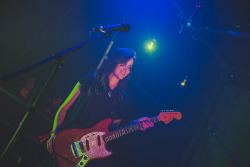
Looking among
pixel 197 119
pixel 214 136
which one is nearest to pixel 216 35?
pixel 197 119

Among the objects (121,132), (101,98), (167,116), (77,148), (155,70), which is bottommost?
(77,148)

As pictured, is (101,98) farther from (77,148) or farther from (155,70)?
(155,70)

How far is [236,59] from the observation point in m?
4.08

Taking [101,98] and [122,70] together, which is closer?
[101,98]

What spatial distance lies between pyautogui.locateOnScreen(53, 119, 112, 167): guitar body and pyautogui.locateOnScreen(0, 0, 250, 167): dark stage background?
2.07 feet

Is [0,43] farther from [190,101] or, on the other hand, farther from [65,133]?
[190,101]

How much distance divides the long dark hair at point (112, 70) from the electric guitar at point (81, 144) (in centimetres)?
58

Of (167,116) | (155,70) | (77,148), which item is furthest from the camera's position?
(155,70)

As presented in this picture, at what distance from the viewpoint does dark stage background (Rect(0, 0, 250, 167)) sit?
9.39 ft

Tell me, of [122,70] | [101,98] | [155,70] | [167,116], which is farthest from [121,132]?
[155,70]

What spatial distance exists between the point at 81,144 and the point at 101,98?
0.81 m

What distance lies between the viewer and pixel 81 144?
7.91 ft

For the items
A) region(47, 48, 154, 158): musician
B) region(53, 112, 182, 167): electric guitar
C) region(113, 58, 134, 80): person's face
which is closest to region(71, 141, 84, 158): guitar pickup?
region(53, 112, 182, 167): electric guitar

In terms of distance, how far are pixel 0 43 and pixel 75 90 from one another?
1.56 meters
